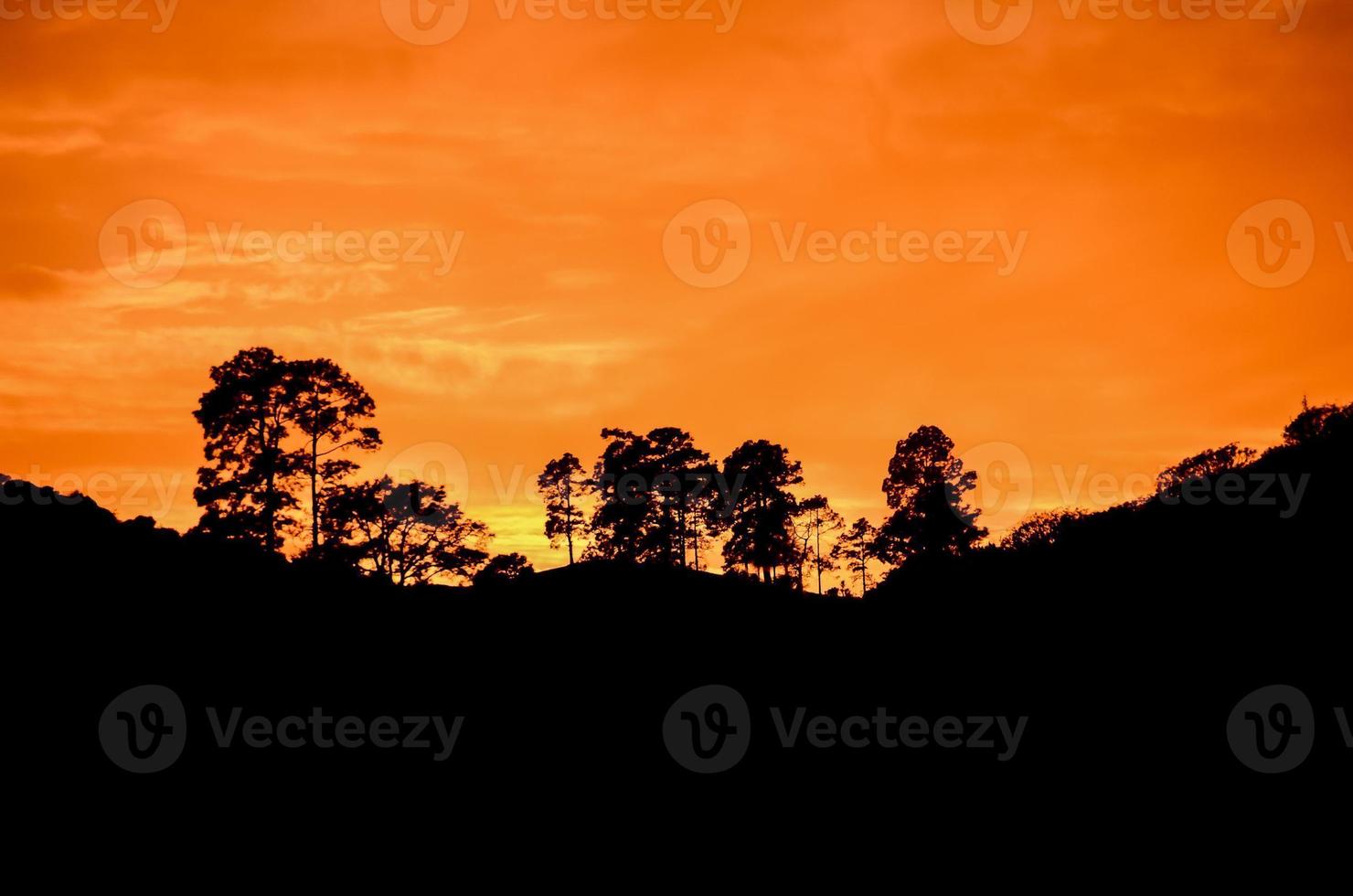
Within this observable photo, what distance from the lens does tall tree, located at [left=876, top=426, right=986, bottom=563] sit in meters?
62.7

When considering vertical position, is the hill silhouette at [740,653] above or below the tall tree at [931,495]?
below

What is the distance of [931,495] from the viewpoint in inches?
2488

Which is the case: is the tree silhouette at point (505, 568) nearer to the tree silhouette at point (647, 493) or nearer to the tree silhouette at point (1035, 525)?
the tree silhouette at point (647, 493)

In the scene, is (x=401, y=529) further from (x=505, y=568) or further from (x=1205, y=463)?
(x=1205, y=463)

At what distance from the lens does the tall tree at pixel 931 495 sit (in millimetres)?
62688

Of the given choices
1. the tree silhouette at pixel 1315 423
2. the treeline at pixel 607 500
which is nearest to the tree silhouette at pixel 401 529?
the treeline at pixel 607 500

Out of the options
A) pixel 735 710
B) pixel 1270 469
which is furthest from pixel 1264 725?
pixel 1270 469

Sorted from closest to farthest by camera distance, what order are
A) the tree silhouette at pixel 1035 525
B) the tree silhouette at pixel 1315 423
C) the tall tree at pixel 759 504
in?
the tree silhouette at pixel 1315 423 < the tree silhouette at pixel 1035 525 < the tall tree at pixel 759 504

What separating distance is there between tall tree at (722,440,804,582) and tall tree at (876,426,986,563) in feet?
25.8

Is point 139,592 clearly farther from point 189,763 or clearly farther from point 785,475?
point 785,475

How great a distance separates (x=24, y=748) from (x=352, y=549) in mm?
32011

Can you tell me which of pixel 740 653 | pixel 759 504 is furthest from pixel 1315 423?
pixel 759 504

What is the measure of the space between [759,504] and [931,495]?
459 inches

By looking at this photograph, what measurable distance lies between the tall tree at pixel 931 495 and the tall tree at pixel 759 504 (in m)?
7.86
